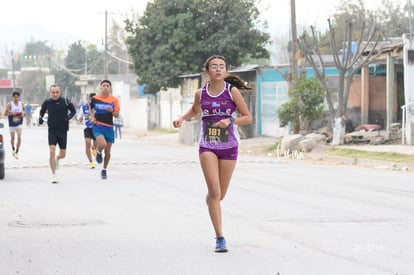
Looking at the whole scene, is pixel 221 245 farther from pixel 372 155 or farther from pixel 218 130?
pixel 372 155

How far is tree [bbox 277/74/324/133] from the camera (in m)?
28.8

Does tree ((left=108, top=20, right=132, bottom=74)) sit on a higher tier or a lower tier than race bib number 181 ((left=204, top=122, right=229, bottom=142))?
higher

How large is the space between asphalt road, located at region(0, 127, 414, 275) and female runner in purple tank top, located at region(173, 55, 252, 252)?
60cm

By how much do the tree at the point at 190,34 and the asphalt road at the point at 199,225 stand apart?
25295 millimetres

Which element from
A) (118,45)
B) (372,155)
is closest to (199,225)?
(372,155)

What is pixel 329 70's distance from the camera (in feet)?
116

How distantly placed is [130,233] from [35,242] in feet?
3.57

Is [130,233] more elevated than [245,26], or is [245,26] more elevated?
[245,26]

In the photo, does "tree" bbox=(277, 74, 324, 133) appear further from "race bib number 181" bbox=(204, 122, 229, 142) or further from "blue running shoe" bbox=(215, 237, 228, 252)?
"blue running shoe" bbox=(215, 237, 228, 252)

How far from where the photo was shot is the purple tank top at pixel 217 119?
28.3 ft

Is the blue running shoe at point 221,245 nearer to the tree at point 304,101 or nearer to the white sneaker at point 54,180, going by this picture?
the white sneaker at point 54,180

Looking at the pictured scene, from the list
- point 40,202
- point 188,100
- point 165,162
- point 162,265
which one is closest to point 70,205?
point 40,202

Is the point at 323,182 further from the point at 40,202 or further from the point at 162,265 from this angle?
the point at 162,265

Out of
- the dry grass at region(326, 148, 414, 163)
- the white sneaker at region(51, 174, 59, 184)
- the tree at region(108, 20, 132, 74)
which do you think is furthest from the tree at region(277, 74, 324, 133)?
the tree at region(108, 20, 132, 74)
